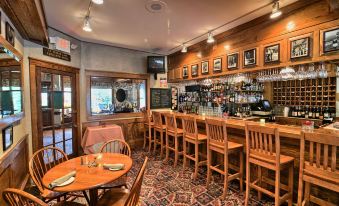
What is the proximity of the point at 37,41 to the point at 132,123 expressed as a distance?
305 cm

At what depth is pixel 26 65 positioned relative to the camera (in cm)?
314

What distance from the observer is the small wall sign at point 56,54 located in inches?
136

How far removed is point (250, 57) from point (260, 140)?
1915 millimetres

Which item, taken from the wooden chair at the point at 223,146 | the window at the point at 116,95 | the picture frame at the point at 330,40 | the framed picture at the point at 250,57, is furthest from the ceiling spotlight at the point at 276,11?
the window at the point at 116,95

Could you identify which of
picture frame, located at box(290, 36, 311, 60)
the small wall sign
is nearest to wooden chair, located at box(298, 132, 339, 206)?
picture frame, located at box(290, 36, 311, 60)

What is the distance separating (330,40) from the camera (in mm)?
2441

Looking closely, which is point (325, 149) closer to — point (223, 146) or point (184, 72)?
point (223, 146)

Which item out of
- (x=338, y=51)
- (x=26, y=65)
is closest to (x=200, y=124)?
(x=338, y=51)

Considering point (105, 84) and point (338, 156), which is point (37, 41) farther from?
point (338, 156)

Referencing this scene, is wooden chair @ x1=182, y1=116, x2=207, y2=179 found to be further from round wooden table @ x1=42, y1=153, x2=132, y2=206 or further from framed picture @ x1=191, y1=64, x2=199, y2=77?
framed picture @ x1=191, y1=64, x2=199, y2=77

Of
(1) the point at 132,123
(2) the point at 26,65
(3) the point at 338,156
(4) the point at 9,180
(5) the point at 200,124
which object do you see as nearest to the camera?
(3) the point at 338,156

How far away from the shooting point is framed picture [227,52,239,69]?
376cm

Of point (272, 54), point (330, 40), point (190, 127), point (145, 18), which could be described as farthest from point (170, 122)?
point (330, 40)

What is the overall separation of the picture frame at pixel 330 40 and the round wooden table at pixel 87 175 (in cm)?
310
